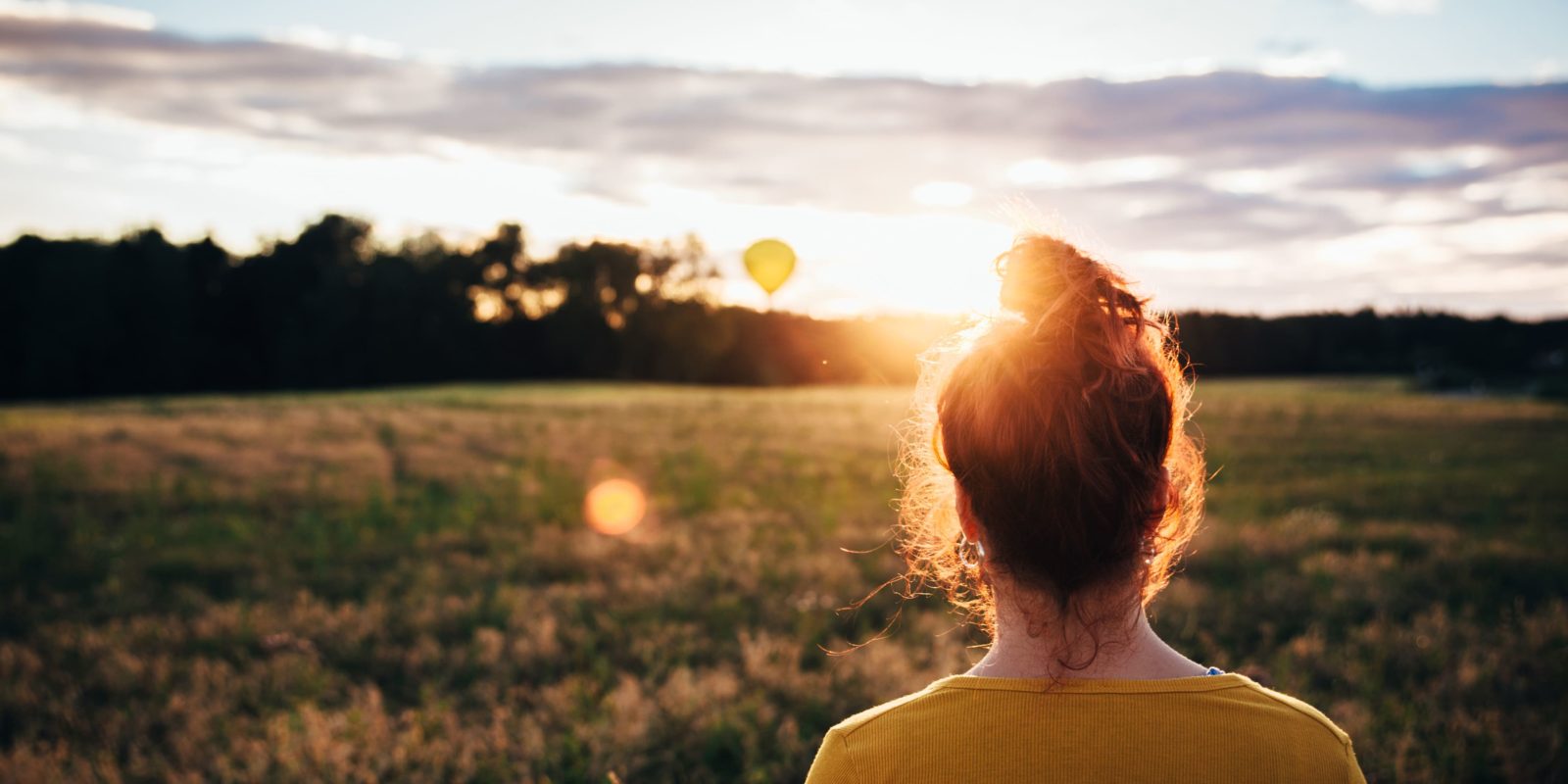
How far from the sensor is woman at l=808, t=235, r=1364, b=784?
1.50 metres

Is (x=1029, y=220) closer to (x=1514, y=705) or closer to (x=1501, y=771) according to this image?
(x=1501, y=771)

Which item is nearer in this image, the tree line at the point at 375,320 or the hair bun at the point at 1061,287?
the hair bun at the point at 1061,287

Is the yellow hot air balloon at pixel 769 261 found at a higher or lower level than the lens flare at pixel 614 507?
higher

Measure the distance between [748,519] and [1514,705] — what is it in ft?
27.6

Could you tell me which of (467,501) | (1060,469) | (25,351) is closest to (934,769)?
(1060,469)

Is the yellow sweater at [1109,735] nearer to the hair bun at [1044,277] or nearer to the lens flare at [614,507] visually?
the hair bun at [1044,277]

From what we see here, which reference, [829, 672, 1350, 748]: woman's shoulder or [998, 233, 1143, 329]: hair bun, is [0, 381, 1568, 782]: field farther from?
[829, 672, 1350, 748]: woman's shoulder

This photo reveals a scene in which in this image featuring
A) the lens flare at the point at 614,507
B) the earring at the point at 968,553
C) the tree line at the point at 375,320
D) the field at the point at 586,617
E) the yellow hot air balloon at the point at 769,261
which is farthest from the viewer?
the tree line at the point at 375,320

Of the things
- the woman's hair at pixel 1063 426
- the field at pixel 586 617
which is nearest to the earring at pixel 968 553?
the woman's hair at pixel 1063 426

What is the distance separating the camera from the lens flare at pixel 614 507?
12.3m

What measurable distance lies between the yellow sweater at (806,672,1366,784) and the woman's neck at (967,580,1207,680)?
0.04 metres

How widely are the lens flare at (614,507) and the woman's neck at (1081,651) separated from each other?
34.1 feet

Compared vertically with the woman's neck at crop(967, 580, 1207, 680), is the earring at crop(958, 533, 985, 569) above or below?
above

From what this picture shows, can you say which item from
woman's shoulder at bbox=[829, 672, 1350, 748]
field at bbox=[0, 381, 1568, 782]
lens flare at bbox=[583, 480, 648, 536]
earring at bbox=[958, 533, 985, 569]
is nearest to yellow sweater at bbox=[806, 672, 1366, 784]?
woman's shoulder at bbox=[829, 672, 1350, 748]
